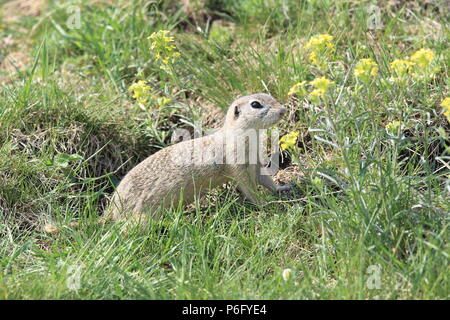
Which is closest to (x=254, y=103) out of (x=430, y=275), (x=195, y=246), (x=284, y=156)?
(x=284, y=156)

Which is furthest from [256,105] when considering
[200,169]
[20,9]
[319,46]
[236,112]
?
[20,9]

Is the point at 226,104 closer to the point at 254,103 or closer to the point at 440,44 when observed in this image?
the point at 254,103

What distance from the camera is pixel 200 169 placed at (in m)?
5.22

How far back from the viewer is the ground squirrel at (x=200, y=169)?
5.16 meters

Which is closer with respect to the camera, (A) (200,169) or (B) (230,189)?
(A) (200,169)

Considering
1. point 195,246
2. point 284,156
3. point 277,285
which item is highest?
point 284,156

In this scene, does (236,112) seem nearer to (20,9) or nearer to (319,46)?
(319,46)

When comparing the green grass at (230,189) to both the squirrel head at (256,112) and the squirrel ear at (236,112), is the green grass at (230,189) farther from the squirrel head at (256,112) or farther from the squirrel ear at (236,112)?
the squirrel ear at (236,112)

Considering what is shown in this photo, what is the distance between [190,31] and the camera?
7.13 metres

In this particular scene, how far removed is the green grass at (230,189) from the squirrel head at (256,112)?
1.06 feet

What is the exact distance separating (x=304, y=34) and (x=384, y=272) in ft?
10.0

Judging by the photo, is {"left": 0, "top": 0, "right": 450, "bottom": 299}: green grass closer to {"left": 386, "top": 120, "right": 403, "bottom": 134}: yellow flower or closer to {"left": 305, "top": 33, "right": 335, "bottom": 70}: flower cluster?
{"left": 386, "top": 120, "right": 403, "bottom": 134}: yellow flower

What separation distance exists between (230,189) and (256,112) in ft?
2.30

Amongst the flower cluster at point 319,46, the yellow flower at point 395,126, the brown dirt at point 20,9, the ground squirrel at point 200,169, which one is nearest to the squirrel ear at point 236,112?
the ground squirrel at point 200,169
